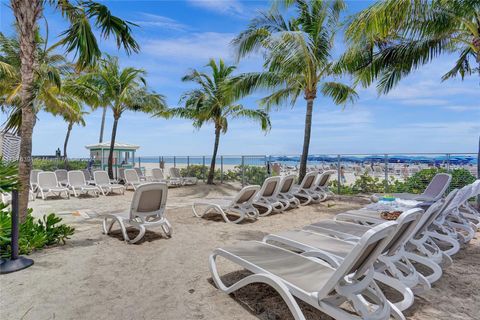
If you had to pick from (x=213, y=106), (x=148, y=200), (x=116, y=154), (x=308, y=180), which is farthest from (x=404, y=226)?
(x=116, y=154)

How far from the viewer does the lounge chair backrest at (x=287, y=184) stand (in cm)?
873

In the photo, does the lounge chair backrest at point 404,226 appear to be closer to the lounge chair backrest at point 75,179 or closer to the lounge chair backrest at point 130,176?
the lounge chair backrest at point 75,179

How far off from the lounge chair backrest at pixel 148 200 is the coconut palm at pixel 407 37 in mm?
6035

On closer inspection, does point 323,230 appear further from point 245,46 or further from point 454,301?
point 245,46

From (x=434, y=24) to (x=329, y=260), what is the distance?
24.2ft

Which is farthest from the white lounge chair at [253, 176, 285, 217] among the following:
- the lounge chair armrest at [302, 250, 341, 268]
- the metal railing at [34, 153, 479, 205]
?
the metal railing at [34, 153, 479, 205]

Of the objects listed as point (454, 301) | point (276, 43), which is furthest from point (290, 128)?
point (454, 301)

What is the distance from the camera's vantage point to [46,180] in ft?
38.0

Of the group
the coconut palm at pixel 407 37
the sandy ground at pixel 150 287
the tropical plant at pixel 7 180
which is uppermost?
the coconut palm at pixel 407 37

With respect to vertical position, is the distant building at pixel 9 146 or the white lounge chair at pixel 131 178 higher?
the distant building at pixel 9 146

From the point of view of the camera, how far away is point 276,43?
940 centimetres

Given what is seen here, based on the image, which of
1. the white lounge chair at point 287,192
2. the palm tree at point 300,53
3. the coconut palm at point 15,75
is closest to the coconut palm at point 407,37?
the palm tree at point 300,53

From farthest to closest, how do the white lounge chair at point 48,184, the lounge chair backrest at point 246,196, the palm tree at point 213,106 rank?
the palm tree at point 213,106 < the white lounge chair at point 48,184 < the lounge chair backrest at point 246,196

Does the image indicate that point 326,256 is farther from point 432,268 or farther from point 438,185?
point 438,185
